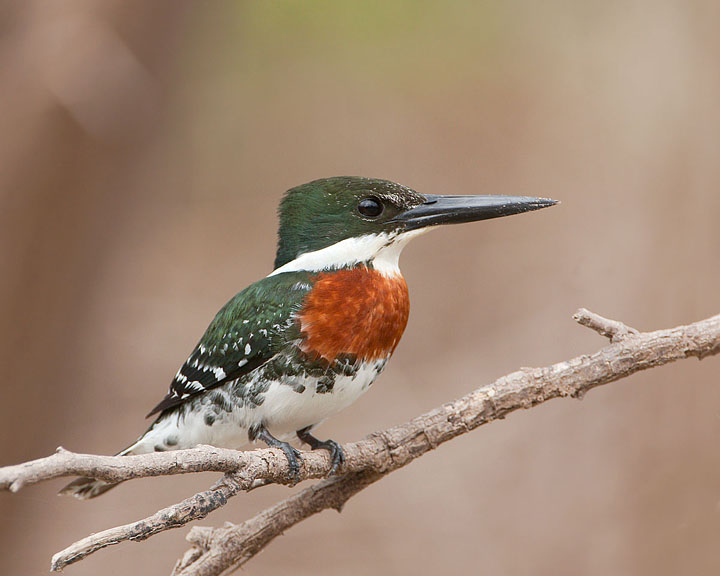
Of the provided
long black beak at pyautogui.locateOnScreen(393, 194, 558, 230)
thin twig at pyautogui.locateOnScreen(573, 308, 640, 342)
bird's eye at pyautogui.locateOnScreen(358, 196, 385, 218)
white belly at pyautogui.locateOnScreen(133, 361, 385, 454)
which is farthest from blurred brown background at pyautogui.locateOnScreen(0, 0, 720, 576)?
thin twig at pyautogui.locateOnScreen(573, 308, 640, 342)

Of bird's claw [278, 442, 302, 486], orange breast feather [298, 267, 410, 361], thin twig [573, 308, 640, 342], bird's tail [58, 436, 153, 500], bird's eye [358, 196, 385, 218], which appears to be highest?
bird's eye [358, 196, 385, 218]

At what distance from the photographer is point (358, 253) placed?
2.74 m

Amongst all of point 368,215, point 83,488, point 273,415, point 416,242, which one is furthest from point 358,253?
point 416,242

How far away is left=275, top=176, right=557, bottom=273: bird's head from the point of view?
107 inches

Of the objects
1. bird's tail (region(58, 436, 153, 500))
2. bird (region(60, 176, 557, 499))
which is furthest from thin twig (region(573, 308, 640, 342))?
bird's tail (region(58, 436, 153, 500))

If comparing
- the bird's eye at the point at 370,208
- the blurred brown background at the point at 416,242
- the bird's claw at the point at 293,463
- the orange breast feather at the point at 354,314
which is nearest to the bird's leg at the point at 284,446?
the bird's claw at the point at 293,463

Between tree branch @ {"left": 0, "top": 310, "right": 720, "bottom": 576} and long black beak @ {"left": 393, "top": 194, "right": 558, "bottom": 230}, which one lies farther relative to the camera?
long black beak @ {"left": 393, "top": 194, "right": 558, "bottom": 230}

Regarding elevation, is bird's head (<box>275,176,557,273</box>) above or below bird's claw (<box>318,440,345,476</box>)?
above

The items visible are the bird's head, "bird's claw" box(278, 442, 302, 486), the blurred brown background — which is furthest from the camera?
the blurred brown background

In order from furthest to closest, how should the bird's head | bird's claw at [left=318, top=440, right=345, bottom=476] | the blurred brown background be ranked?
the blurred brown background
the bird's head
bird's claw at [left=318, top=440, right=345, bottom=476]

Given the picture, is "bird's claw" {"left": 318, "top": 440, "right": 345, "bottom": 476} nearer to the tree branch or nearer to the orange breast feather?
the tree branch

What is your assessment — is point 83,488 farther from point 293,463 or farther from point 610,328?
point 610,328

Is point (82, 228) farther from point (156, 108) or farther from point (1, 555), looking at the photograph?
point (1, 555)

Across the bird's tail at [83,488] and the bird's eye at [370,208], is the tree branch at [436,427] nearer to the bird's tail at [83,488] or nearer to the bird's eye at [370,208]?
the bird's tail at [83,488]
